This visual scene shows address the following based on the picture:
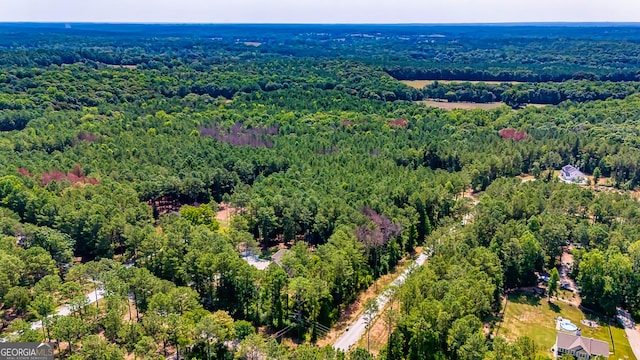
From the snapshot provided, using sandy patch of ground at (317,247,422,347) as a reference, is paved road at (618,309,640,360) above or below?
below

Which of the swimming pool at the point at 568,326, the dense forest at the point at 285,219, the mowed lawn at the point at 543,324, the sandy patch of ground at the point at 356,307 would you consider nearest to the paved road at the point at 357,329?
the sandy patch of ground at the point at 356,307

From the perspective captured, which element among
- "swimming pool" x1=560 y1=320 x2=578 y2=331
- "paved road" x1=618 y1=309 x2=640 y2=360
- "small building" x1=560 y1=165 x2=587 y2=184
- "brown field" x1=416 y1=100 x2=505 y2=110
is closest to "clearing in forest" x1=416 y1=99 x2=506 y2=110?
"brown field" x1=416 y1=100 x2=505 y2=110

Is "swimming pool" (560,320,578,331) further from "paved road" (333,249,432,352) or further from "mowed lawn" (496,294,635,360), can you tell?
"paved road" (333,249,432,352)

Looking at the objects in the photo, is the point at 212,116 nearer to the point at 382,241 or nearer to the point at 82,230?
the point at 82,230

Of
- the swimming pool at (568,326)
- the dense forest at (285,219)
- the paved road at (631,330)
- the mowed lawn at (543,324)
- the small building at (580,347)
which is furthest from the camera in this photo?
the swimming pool at (568,326)

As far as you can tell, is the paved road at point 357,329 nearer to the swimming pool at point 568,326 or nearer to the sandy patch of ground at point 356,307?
the sandy patch of ground at point 356,307

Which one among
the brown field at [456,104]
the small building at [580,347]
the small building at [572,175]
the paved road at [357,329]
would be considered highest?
the brown field at [456,104]
